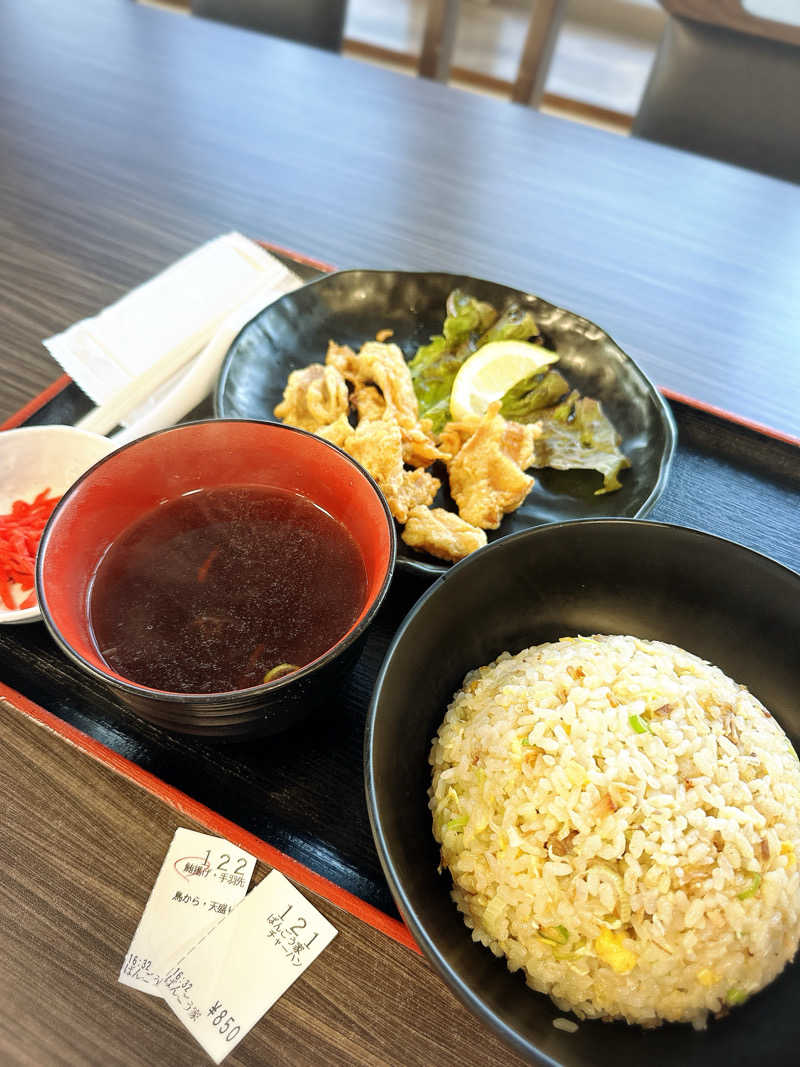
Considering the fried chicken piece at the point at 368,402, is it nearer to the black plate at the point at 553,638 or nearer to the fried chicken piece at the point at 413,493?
the fried chicken piece at the point at 413,493

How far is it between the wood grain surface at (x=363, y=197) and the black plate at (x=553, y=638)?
948mm

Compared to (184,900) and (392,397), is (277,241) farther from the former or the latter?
(184,900)

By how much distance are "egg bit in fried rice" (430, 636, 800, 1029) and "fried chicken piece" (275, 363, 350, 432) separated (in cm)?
85

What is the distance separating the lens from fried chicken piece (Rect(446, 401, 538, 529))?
162 cm

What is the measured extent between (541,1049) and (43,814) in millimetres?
801

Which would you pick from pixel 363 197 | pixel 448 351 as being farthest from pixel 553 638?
pixel 363 197

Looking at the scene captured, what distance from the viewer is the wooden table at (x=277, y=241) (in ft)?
3.26

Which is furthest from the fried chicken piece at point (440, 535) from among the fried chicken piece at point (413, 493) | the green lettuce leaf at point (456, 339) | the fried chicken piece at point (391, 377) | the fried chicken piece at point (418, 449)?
the green lettuce leaf at point (456, 339)

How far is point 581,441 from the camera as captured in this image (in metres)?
1.78

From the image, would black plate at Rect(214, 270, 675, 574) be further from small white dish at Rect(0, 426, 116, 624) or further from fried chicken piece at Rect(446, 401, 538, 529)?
small white dish at Rect(0, 426, 116, 624)

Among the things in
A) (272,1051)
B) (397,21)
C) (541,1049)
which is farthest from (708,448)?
(397,21)

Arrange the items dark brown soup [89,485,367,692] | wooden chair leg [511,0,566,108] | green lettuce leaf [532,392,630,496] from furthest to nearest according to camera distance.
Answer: wooden chair leg [511,0,566,108], green lettuce leaf [532,392,630,496], dark brown soup [89,485,367,692]

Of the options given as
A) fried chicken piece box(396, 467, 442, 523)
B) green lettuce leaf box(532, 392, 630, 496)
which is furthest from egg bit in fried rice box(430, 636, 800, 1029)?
green lettuce leaf box(532, 392, 630, 496)

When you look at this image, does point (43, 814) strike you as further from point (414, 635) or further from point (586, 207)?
point (586, 207)
